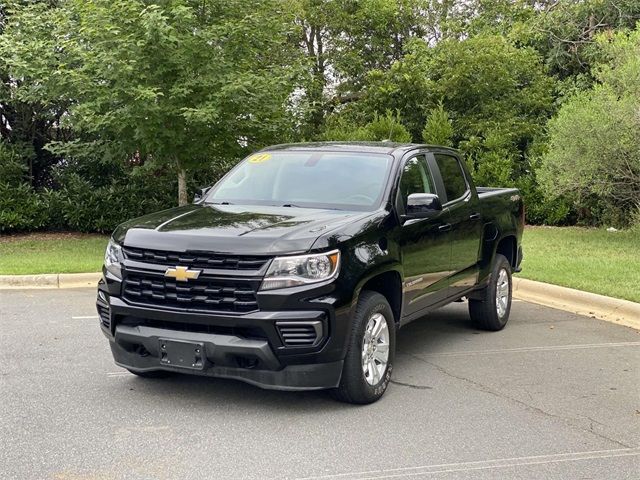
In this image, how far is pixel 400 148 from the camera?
6.19m

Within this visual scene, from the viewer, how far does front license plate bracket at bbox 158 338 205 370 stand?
450 cm

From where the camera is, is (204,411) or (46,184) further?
(46,184)

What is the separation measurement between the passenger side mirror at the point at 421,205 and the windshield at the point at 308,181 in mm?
252

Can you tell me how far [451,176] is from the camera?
692cm

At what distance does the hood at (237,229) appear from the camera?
14.9ft

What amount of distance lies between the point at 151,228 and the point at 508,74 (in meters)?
16.0

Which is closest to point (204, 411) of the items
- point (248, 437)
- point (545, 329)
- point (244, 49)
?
→ point (248, 437)

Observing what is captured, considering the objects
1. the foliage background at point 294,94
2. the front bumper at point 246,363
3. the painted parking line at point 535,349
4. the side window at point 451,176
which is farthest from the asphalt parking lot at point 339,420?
the foliage background at point 294,94

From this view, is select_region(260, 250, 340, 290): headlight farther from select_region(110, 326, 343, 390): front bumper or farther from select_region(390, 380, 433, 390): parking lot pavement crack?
select_region(390, 380, 433, 390): parking lot pavement crack

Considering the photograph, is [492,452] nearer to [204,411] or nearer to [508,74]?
[204,411]

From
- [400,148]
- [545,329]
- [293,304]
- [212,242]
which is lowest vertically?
[545,329]

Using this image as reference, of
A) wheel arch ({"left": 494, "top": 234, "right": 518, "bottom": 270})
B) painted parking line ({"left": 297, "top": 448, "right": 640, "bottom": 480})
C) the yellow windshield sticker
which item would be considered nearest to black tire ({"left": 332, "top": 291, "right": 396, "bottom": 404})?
painted parking line ({"left": 297, "top": 448, "right": 640, "bottom": 480})

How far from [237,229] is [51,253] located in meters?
9.11

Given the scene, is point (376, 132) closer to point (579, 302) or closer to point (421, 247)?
point (579, 302)
